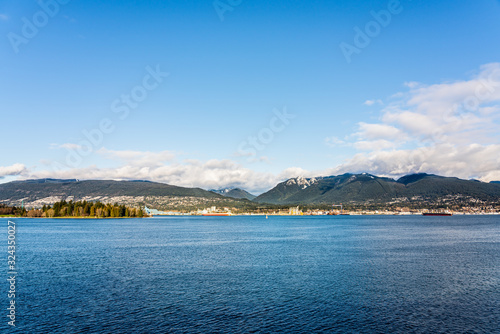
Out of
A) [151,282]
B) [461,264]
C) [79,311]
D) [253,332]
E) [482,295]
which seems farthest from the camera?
[461,264]

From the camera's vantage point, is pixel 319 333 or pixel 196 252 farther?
pixel 196 252

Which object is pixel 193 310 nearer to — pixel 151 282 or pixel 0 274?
pixel 151 282

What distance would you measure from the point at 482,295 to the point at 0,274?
2545 inches

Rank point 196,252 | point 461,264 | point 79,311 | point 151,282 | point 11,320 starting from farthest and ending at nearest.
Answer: point 196,252, point 461,264, point 151,282, point 79,311, point 11,320

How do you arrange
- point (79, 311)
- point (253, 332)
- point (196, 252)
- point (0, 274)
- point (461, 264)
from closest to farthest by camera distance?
point (253, 332) < point (79, 311) < point (0, 274) < point (461, 264) < point (196, 252)

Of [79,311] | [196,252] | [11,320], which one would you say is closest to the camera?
[11,320]

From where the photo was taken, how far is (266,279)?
1845 inches

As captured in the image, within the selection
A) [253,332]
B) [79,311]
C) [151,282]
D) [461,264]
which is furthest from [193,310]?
[461,264]

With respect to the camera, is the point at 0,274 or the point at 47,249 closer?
the point at 0,274

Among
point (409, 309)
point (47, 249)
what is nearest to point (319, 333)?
point (409, 309)

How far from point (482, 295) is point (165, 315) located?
3630 cm

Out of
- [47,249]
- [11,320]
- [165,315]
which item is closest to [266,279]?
[165,315]

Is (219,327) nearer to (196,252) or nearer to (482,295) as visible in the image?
(482,295)

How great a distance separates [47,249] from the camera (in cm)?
7931
